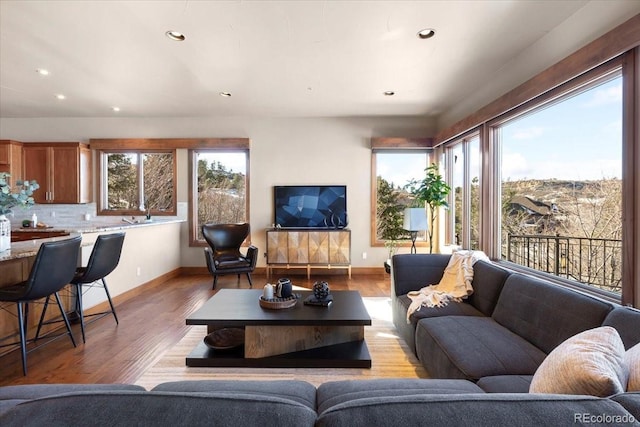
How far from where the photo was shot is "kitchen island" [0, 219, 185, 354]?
256 cm

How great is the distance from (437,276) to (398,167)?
295 centimetres

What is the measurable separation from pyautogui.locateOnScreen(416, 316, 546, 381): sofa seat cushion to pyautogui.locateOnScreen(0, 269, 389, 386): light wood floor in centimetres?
210

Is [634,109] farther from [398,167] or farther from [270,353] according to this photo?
[398,167]

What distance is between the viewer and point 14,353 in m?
2.53

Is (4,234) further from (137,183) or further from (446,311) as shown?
(446,311)

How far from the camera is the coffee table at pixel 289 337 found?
2236 mm

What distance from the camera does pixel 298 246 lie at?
5051 mm

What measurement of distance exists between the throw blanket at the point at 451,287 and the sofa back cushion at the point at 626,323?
3.83 ft

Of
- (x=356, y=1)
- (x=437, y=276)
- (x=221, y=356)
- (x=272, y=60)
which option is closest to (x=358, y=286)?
(x=437, y=276)

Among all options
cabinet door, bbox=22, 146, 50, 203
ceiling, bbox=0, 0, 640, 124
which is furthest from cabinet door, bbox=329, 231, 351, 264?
cabinet door, bbox=22, 146, 50, 203

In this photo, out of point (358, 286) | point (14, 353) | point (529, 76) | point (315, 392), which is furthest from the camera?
point (358, 286)

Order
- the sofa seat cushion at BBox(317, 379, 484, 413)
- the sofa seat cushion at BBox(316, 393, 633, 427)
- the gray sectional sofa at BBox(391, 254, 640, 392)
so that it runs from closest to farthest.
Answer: the sofa seat cushion at BBox(316, 393, 633, 427) → the sofa seat cushion at BBox(317, 379, 484, 413) → the gray sectional sofa at BBox(391, 254, 640, 392)

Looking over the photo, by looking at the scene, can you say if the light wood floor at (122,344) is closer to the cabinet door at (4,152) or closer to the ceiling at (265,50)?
the ceiling at (265,50)

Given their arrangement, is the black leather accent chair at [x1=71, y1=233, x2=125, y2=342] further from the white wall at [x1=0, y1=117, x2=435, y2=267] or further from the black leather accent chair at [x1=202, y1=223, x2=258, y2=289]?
the white wall at [x1=0, y1=117, x2=435, y2=267]
